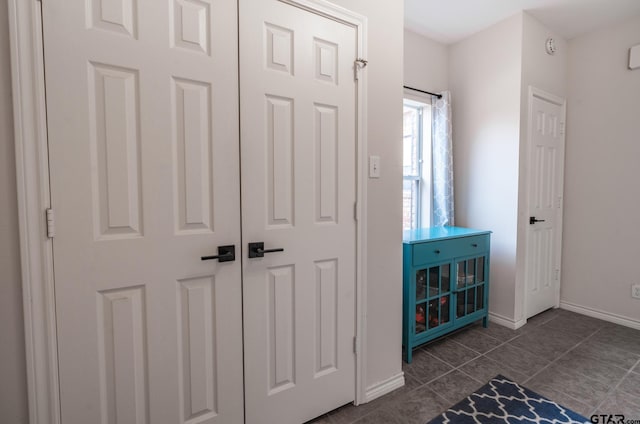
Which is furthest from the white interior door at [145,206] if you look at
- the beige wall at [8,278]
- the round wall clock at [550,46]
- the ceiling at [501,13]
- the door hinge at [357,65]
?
the round wall clock at [550,46]

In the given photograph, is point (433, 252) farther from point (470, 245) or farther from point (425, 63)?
point (425, 63)

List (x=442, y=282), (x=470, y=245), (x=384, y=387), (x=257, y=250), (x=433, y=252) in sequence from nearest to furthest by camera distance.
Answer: (x=257, y=250) → (x=384, y=387) → (x=433, y=252) → (x=442, y=282) → (x=470, y=245)

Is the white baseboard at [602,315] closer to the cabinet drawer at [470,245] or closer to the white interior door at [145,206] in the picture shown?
the cabinet drawer at [470,245]

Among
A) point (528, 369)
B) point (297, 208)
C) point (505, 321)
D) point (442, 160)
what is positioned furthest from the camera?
point (442, 160)

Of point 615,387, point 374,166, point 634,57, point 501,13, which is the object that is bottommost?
point 615,387

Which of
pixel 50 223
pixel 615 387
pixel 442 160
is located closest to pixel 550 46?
pixel 442 160

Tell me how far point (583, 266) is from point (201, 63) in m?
3.72

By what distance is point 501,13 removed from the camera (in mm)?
2533

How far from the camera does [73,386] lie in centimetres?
109

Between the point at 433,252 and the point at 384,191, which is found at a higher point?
the point at 384,191

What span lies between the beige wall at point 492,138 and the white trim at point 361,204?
1688 mm

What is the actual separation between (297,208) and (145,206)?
2.10ft

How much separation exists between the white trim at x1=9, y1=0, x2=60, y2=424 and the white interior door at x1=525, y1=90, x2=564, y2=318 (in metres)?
3.22

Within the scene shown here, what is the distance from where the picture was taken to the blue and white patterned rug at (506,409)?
1.60m
